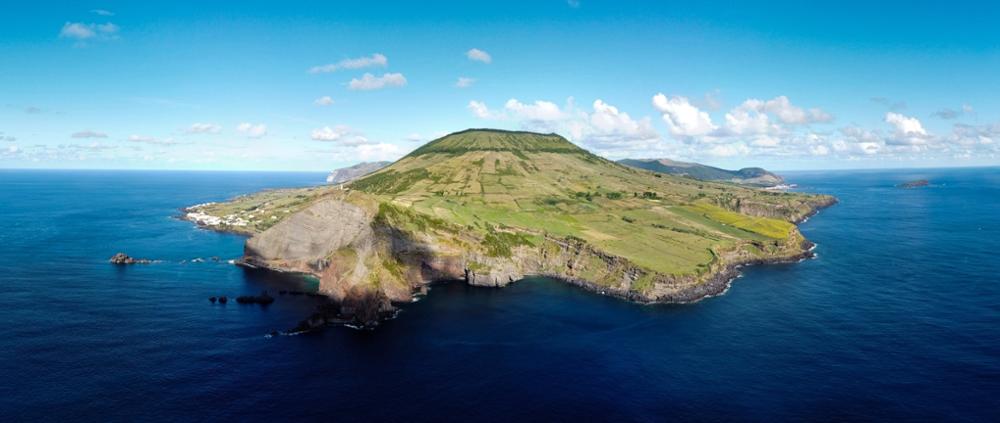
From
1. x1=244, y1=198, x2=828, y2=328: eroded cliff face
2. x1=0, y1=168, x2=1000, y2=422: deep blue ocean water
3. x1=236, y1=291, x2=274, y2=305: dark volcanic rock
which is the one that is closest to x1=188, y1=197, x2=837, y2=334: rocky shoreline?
x1=244, y1=198, x2=828, y2=328: eroded cliff face

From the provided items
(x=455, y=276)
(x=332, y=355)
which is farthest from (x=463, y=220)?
(x=332, y=355)

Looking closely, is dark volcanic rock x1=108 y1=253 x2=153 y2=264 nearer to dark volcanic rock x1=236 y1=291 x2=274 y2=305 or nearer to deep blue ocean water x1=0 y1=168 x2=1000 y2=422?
deep blue ocean water x1=0 y1=168 x2=1000 y2=422

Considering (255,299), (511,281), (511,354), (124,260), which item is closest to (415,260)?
(511,281)

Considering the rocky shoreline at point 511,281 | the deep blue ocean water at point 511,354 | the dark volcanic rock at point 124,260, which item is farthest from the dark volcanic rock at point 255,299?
the dark volcanic rock at point 124,260

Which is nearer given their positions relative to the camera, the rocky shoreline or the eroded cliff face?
the rocky shoreline

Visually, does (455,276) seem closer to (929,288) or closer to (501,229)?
(501,229)

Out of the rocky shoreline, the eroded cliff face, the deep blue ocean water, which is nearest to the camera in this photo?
the deep blue ocean water

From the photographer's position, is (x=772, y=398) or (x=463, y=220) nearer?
(x=772, y=398)
